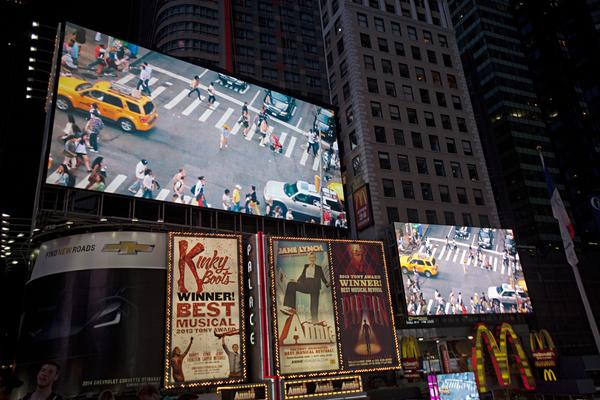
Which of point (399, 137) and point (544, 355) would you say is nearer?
point (544, 355)

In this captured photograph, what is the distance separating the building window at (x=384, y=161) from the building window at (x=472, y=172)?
10.3m

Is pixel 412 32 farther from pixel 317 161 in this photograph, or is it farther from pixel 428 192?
pixel 317 161

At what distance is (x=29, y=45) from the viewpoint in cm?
3669

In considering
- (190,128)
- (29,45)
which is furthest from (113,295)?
(29,45)

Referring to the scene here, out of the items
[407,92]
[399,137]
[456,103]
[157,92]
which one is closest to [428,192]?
[399,137]

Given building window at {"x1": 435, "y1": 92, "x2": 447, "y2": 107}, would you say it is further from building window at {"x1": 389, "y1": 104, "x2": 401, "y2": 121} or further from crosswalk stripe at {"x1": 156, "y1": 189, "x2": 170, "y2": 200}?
crosswalk stripe at {"x1": 156, "y1": 189, "x2": 170, "y2": 200}

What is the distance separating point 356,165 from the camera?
50031 millimetres

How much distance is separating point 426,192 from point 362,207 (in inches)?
325

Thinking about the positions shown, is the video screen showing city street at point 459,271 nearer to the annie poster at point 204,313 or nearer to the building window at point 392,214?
the building window at point 392,214

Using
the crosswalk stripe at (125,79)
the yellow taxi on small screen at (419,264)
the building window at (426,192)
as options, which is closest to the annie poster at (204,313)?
the crosswalk stripe at (125,79)

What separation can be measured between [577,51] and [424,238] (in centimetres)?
9745

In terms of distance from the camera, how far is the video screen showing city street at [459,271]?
41.5 meters

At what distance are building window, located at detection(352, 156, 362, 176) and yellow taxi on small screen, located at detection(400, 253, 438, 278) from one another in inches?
441

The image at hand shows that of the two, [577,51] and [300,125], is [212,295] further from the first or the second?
[577,51]
